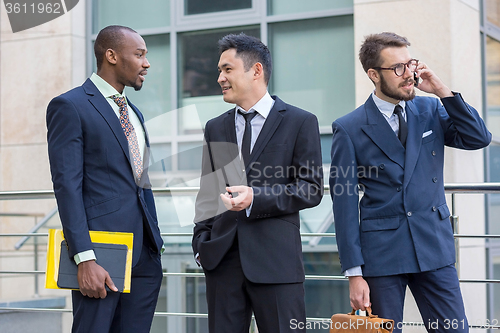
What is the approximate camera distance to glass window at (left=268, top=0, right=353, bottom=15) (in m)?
7.23

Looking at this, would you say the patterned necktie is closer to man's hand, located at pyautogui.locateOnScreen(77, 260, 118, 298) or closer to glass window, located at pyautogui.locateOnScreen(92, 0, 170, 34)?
man's hand, located at pyautogui.locateOnScreen(77, 260, 118, 298)

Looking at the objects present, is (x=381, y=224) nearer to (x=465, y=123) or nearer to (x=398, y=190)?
(x=398, y=190)

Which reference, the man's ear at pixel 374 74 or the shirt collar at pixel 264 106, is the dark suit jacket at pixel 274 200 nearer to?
the shirt collar at pixel 264 106

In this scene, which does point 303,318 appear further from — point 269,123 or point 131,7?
point 131,7

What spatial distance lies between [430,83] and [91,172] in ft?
5.45

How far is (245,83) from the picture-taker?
2.83 meters

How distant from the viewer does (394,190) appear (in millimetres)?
2748

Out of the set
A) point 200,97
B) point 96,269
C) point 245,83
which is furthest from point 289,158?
point 200,97

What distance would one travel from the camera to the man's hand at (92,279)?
8.40ft

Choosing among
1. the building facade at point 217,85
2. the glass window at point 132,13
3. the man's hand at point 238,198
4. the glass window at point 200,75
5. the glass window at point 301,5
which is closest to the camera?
the man's hand at point 238,198

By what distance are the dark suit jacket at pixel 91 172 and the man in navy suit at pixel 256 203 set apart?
351 mm

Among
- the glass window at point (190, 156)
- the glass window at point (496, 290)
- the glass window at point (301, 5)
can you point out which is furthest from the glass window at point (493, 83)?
the glass window at point (190, 156)

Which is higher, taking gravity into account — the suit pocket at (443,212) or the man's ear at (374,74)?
the man's ear at (374,74)

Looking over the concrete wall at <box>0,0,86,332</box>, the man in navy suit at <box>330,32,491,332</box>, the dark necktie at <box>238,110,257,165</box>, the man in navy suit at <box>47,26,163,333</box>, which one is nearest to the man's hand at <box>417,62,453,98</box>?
the man in navy suit at <box>330,32,491,332</box>
